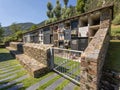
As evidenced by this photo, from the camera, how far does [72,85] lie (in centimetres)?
461

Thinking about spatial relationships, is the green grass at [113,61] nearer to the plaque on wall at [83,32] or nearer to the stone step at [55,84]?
the stone step at [55,84]

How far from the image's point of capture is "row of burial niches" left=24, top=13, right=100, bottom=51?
31.2 feet

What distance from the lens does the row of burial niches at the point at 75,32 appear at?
31.2ft

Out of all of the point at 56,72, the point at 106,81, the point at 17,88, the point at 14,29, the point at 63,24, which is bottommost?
the point at 17,88

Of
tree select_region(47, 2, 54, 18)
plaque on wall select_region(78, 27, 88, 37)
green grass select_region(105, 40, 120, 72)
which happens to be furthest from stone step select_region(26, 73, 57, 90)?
tree select_region(47, 2, 54, 18)

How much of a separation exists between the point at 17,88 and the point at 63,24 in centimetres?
921

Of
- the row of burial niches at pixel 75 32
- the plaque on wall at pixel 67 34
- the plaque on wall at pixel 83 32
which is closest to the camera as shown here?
the row of burial niches at pixel 75 32

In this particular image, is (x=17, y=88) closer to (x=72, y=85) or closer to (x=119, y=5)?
(x=72, y=85)

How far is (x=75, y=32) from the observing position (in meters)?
11.1

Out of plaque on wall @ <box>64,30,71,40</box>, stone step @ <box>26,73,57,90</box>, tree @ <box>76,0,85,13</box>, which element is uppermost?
tree @ <box>76,0,85,13</box>

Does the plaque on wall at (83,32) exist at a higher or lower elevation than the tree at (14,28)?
lower

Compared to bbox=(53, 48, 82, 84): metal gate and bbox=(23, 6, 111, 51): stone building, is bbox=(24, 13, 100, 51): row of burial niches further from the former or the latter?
bbox=(53, 48, 82, 84): metal gate

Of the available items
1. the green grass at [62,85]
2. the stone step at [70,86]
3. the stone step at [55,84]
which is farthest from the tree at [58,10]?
the stone step at [70,86]

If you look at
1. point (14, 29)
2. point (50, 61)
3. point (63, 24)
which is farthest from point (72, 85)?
point (14, 29)
